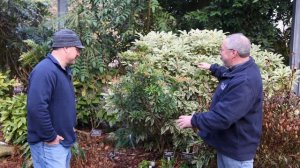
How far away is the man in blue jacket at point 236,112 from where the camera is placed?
2.99m

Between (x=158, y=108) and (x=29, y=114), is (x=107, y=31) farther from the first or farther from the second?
(x=29, y=114)

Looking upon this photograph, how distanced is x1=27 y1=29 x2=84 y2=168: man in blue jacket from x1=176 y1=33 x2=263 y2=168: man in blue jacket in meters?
0.92

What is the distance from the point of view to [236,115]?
9.79ft

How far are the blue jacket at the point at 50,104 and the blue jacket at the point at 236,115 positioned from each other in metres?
0.99

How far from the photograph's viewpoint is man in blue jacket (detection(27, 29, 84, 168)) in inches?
115

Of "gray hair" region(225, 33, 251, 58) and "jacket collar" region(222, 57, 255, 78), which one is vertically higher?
"gray hair" region(225, 33, 251, 58)

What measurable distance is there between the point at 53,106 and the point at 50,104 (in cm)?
3

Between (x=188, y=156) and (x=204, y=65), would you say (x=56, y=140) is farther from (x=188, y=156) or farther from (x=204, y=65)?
(x=188, y=156)

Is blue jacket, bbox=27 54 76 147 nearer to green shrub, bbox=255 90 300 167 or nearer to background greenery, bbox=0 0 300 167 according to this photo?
background greenery, bbox=0 0 300 167

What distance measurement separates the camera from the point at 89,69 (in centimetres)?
556

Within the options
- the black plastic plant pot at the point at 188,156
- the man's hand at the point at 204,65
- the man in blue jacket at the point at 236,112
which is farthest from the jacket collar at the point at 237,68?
the black plastic plant pot at the point at 188,156

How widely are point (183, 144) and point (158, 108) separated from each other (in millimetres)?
593

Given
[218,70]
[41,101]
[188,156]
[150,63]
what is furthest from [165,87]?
[41,101]

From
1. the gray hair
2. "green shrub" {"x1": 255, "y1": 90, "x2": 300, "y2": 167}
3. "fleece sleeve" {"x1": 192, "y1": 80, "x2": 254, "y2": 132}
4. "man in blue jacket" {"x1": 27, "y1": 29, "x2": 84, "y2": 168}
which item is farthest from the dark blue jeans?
"green shrub" {"x1": 255, "y1": 90, "x2": 300, "y2": 167}
